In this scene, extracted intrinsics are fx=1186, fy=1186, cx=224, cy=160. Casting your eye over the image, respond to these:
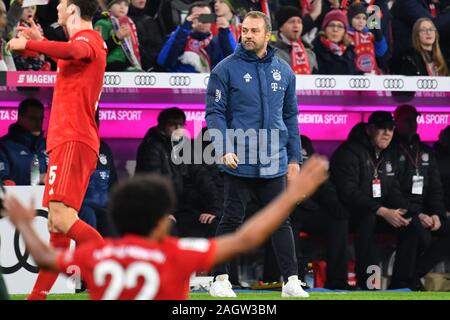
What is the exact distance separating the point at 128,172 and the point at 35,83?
180 cm

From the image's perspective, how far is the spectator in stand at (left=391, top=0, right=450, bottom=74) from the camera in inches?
484

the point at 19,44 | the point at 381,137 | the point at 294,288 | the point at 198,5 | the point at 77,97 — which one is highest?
the point at 198,5

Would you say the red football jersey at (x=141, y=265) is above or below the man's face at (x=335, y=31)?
below

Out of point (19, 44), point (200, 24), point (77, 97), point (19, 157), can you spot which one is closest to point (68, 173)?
point (77, 97)

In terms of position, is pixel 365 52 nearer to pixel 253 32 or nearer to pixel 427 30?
pixel 427 30

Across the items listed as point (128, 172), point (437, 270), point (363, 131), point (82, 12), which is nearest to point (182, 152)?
point (128, 172)

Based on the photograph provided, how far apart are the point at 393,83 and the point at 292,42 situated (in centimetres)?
107

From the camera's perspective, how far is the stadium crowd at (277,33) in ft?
35.5

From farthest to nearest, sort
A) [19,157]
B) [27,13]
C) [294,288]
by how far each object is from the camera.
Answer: [19,157], [27,13], [294,288]

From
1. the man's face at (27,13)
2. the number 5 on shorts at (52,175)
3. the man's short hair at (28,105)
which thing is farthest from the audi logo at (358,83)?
the number 5 on shorts at (52,175)

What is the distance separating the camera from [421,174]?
37.9 feet

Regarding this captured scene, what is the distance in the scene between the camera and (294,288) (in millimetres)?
8414

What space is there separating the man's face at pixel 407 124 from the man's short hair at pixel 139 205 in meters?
7.65

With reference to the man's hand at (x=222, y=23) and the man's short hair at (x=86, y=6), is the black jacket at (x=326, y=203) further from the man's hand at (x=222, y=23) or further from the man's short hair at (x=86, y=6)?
the man's short hair at (x=86, y=6)
